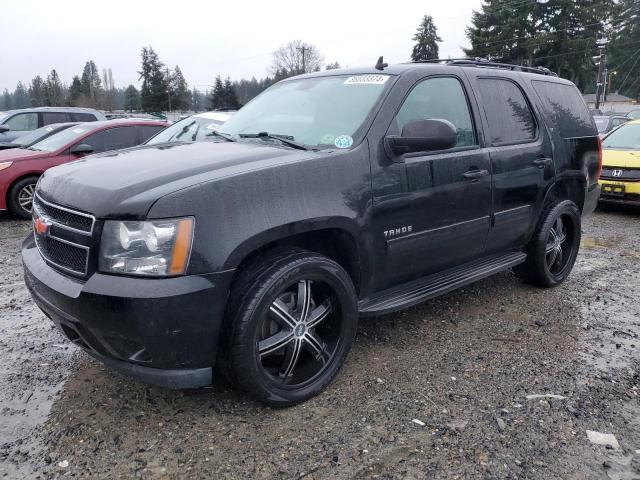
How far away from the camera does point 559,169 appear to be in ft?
15.1

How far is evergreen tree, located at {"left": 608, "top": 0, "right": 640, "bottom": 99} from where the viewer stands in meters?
54.6

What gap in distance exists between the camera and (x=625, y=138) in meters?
9.64

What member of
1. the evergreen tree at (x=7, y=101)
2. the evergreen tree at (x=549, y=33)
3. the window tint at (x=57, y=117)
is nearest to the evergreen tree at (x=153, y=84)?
the evergreen tree at (x=549, y=33)

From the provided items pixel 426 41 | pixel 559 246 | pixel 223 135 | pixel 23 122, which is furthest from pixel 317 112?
pixel 426 41

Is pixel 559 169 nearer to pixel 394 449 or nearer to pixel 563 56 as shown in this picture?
pixel 394 449

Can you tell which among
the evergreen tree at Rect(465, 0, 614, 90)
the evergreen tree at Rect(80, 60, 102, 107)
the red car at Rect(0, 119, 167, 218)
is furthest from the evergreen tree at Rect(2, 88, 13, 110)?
the red car at Rect(0, 119, 167, 218)

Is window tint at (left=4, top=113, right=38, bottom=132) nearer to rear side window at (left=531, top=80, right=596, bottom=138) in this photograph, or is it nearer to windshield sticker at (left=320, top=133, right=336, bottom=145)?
windshield sticker at (left=320, top=133, right=336, bottom=145)

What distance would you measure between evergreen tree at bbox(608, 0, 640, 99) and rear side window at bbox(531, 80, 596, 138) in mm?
58179

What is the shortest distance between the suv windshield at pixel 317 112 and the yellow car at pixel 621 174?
6823 millimetres

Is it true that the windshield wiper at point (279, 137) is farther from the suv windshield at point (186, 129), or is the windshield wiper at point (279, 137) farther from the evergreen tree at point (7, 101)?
the evergreen tree at point (7, 101)

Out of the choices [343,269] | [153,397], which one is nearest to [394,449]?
[343,269]

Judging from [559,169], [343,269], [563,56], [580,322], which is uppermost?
Result: [563,56]

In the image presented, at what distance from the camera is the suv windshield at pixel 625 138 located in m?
9.34

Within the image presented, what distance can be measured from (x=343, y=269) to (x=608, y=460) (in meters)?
1.59
